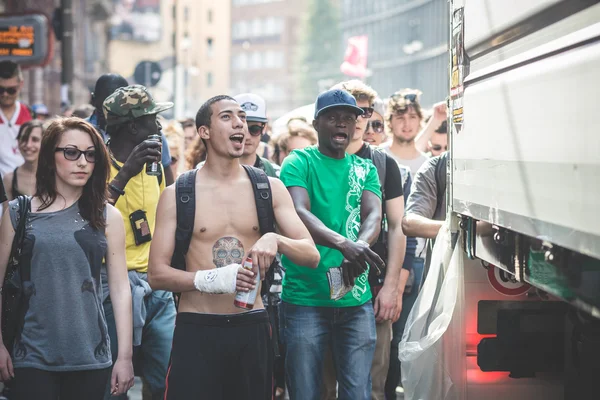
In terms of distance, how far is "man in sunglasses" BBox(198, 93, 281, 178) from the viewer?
279 inches

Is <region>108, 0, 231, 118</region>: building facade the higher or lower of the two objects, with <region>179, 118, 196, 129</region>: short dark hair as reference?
higher

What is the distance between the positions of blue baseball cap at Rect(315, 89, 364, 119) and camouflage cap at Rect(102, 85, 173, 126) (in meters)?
1.02

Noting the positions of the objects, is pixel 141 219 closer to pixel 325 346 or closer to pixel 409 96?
pixel 325 346

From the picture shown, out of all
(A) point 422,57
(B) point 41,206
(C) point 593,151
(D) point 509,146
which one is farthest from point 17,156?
(A) point 422,57

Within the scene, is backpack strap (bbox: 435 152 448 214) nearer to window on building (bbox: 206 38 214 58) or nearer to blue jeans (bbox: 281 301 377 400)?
blue jeans (bbox: 281 301 377 400)

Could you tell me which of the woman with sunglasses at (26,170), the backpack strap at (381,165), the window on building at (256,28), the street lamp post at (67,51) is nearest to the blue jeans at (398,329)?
the backpack strap at (381,165)

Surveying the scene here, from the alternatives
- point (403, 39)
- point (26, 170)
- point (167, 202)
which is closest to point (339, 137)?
point (167, 202)

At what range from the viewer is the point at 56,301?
15.7 ft

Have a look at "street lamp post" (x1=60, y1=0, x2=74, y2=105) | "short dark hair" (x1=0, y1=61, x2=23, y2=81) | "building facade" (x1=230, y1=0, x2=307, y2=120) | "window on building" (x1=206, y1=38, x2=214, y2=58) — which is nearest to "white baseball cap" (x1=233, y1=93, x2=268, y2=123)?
"short dark hair" (x1=0, y1=61, x2=23, y2=81)

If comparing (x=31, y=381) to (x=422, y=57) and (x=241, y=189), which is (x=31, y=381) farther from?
(x=422, y=57)

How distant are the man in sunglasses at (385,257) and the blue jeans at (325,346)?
0.52 m

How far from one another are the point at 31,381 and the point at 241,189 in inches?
55.3

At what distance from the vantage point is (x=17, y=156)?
11.4 meters

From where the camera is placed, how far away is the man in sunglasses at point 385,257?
6.41 metres
